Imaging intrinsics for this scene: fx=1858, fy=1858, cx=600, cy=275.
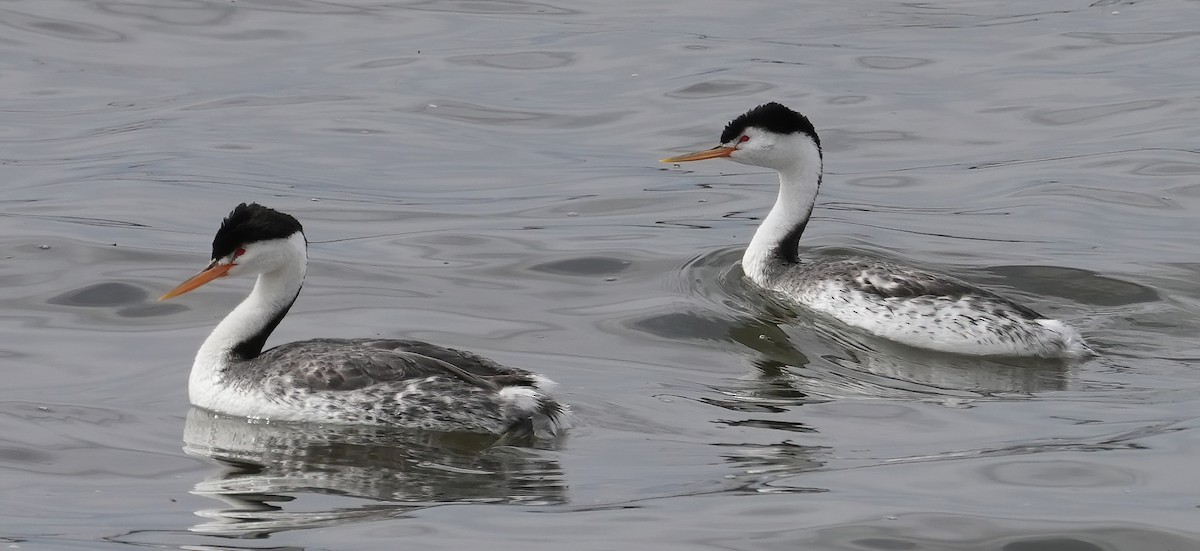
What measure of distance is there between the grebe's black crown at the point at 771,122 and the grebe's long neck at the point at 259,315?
13.1ft

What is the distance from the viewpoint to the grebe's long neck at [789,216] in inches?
497

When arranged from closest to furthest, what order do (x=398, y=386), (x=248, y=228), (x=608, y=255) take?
1. (x=398, y=386)
2. (x=248, y=228)
3. (x=608, y=255)

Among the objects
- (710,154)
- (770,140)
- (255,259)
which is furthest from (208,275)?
(770,140)

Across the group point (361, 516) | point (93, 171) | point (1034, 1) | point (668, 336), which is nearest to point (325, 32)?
point (93, 171)

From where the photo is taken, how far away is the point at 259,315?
9508 millimetres

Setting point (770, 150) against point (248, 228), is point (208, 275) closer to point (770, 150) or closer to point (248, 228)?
point (248, 228)

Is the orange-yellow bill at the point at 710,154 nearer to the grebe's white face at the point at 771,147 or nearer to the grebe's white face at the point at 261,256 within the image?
the grebe's white face at the point at 771,147

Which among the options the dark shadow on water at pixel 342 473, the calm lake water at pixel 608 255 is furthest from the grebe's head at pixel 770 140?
the dark shadow on water at pixel 342 473

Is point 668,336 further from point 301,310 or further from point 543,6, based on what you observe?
point 543,6

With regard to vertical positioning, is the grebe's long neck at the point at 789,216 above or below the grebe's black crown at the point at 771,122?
below

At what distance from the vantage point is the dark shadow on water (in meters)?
7.55

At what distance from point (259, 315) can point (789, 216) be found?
446cm

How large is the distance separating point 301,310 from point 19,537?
440 centimetres

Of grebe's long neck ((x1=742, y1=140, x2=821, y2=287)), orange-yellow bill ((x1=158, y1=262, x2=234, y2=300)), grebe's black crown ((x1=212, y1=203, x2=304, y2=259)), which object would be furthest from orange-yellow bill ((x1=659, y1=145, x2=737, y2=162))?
orange-yellow bill ((x1=158, y1=262, x2=234, y2=300))
